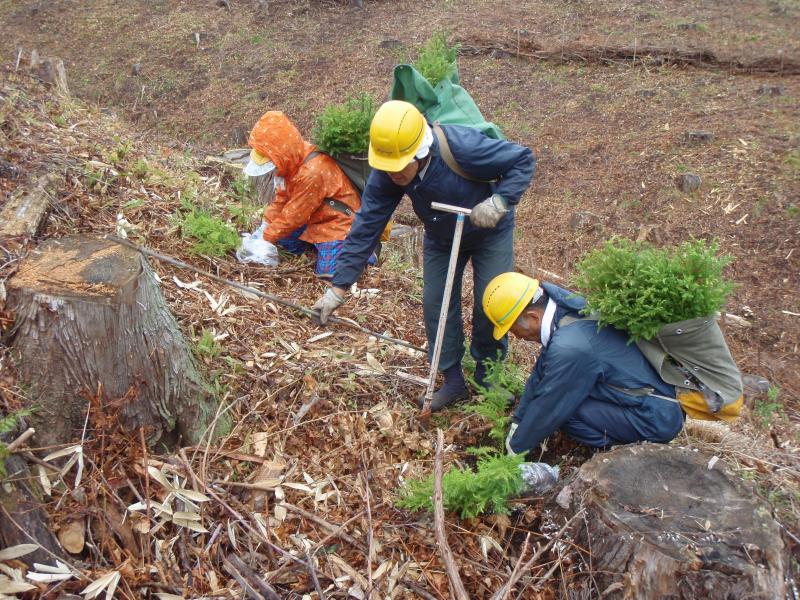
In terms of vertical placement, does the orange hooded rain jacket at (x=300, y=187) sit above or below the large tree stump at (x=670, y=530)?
above

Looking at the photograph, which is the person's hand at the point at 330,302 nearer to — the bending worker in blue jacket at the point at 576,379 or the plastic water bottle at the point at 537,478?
the bending worker in blue jacket at the point at 576,379

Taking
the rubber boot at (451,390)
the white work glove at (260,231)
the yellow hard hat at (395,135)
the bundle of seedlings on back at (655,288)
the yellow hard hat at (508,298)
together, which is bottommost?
the rubber boot at (451,390)

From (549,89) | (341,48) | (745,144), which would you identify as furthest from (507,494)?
(341,48)

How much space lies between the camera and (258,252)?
206 inches

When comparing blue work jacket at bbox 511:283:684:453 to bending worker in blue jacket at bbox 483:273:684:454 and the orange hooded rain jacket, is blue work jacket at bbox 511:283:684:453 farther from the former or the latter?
the orange hooded rain jacket

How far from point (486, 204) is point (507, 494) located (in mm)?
1636

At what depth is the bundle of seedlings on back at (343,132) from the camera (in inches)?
206

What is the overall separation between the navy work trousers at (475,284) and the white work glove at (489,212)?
34 centimetres

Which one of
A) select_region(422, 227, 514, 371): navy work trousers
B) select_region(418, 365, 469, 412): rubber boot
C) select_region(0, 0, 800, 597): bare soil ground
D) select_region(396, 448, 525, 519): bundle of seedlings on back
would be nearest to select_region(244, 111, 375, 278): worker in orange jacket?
select_region(0, 0, 800, 597): bare soil ground

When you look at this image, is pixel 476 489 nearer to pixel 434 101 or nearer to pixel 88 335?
pixel 88 335

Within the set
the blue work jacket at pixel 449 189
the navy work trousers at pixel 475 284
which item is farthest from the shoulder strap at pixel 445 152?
the navy work trousers at pixel 475 284

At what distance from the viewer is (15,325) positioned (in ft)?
8.80

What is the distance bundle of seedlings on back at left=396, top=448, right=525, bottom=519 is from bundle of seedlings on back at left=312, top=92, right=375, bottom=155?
3.15m

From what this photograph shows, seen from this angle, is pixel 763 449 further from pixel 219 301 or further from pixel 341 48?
pixel 341 48
